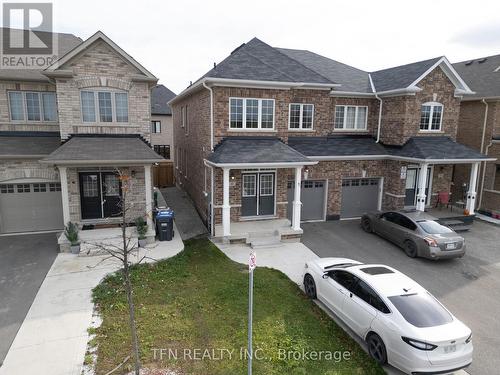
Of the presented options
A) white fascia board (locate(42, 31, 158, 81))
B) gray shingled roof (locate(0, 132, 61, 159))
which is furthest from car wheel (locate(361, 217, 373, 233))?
gray shingled roof (locate(0, 132, 61, 159))

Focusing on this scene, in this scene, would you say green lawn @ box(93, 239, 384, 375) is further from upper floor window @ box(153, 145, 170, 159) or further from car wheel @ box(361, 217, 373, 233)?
upper floor window @ box(153, 145, 170, 159)

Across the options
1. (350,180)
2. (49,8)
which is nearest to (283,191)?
(350,180)

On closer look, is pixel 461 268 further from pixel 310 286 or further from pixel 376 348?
pixel 376 348

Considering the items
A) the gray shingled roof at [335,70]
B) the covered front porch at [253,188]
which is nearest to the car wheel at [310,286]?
the covered front porch at [253,188]

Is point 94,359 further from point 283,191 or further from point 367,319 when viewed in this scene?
point 283,191

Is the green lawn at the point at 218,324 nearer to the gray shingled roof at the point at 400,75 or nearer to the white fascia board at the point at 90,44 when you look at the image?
the white fascia board at the point at 90,44
